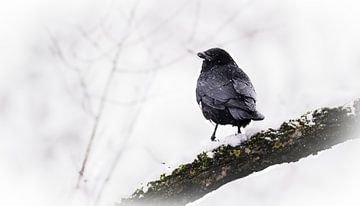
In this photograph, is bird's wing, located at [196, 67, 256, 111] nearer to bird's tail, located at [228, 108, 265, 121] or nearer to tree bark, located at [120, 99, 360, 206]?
bird's tail, located at [228, 108, 265, 121]

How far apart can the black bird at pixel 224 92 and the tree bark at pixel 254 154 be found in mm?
311

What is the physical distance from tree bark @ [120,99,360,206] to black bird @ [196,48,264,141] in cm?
31

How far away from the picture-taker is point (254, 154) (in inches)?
71.1

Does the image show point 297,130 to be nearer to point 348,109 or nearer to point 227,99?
point 348,109

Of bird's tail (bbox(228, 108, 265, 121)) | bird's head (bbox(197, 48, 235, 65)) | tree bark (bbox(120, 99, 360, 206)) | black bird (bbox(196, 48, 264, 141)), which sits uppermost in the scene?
bird's head (bbox(197, 48, 235, 65))

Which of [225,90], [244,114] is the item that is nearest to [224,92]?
[225,90]

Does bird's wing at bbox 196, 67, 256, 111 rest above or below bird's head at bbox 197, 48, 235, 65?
below

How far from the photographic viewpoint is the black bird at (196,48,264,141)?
2.29m

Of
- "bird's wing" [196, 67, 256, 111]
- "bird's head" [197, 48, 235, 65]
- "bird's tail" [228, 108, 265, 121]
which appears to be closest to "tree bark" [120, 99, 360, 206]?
"bird's tail" [228, 108, 265, 121]

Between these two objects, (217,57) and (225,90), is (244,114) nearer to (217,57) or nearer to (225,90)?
(225,90)

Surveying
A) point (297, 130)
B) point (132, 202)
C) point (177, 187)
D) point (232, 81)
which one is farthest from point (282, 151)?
point (232, 81)

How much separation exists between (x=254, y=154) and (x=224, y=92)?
0.69 meters

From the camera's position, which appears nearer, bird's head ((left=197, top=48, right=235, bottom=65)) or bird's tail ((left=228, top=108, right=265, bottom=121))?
bird's tail ((left=228, top=108, right=265, bottom=121))

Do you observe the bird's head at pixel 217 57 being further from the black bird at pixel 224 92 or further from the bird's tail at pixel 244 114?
the bird's tail at pixel 244 114
